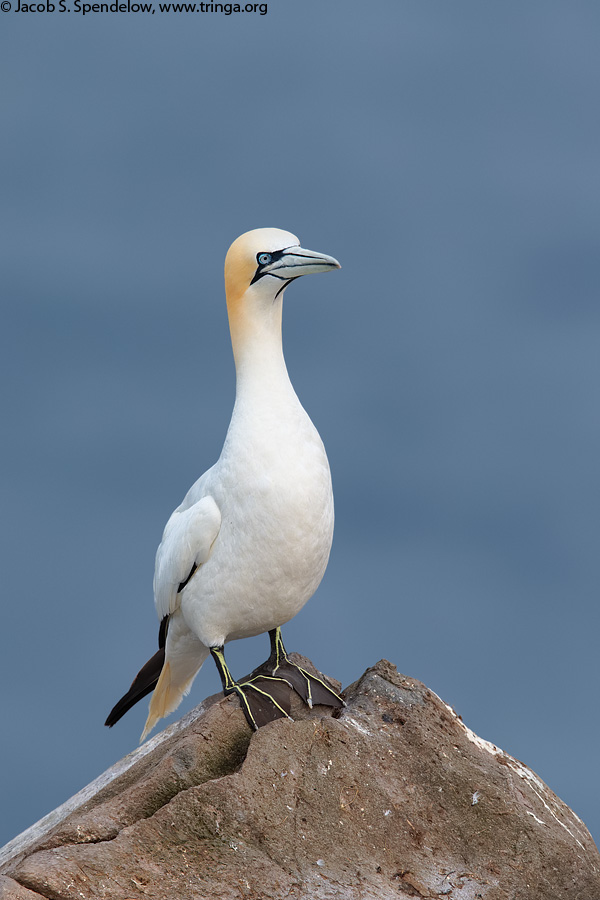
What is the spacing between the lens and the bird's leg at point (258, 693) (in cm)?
866

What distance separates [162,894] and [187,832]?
1.44 ft

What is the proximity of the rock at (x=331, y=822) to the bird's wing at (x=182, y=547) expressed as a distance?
918mm

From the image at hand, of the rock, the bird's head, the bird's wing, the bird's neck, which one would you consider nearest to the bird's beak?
the bird's head

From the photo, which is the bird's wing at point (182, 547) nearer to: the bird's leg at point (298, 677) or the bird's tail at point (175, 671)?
the bird's tail at point (175, 671)

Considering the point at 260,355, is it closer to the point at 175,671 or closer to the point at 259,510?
the point at 259,510

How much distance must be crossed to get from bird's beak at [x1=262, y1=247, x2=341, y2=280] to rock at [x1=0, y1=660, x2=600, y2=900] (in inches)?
109

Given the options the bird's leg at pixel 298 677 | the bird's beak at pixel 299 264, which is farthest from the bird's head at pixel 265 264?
the bird's leg at pixel 298 677

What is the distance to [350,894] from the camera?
767cm

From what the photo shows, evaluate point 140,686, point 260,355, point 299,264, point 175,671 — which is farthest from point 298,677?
point 299,264

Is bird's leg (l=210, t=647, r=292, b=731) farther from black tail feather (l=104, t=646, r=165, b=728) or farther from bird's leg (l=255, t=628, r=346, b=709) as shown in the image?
black tail feather (l=104, t=646, r=165, b=728)

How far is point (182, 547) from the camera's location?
9.00m

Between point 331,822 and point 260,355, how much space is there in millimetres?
3004

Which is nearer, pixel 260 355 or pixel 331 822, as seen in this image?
pixel 331 822

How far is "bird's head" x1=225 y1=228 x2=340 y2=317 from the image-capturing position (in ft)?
28.3
